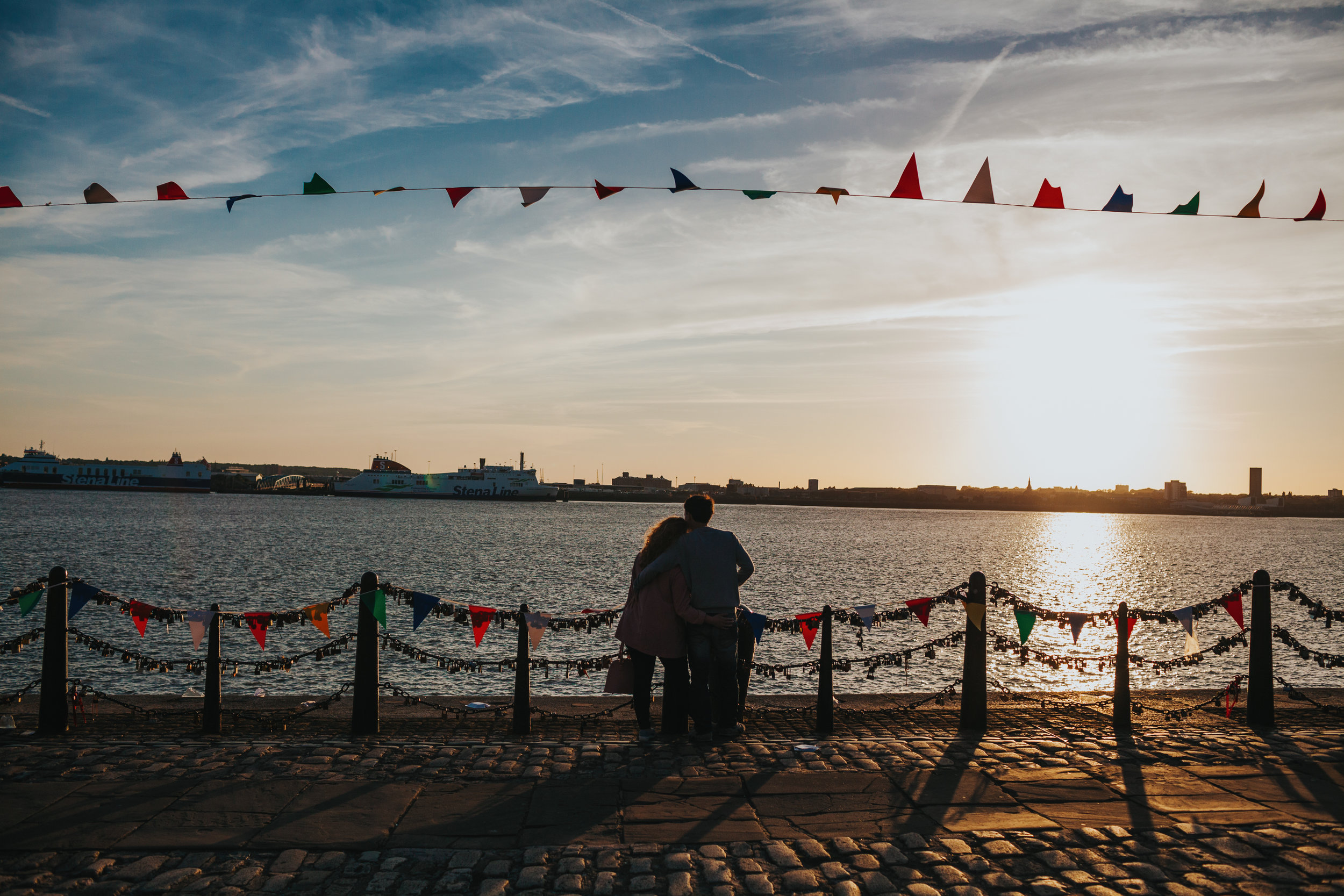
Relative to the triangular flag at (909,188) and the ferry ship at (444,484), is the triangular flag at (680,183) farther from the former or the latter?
the ferry ship at (444,484)

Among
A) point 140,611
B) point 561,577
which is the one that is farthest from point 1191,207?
point 561,577

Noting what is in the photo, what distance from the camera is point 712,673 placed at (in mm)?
7734

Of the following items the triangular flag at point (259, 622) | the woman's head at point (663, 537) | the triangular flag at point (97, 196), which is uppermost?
the triangular flag at point (97, 196)

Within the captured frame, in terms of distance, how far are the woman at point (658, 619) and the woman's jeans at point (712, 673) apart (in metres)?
0.14

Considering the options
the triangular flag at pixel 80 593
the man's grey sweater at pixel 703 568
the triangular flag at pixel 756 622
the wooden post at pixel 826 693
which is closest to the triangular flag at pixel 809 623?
the triangular flag at pixel 756 622

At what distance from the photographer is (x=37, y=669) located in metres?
16.4

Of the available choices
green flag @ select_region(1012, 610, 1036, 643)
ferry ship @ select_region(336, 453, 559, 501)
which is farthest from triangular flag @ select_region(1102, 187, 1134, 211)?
ferry ship @ select_region(336, 453, 559, 501)

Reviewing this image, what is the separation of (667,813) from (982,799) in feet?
6.95

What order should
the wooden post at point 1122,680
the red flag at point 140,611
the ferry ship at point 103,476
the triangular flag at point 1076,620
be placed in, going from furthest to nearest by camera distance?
the ferry ship at point 103,476, the triangular flag at point 1076,620, the red flag at point 140,611, the wooden post at point 1122,680

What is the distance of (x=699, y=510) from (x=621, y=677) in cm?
160

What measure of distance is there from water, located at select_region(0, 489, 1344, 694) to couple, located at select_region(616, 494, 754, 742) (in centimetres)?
759

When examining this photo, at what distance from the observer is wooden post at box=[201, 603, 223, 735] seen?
767 centimetres

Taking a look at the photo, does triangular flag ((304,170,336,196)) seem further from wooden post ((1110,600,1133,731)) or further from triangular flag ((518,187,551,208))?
wooden post ((1110,600,1133,731))

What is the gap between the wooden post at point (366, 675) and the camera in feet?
25.3
